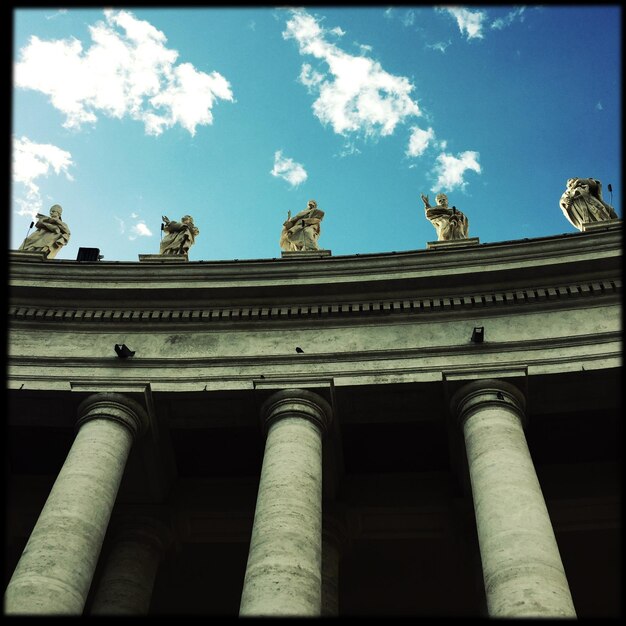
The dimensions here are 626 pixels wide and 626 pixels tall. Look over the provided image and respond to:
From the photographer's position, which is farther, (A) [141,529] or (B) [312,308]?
(B) [312,308]

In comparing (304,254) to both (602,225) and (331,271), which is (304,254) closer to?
(331,271)

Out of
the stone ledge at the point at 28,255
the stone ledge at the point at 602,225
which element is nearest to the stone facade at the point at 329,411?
the stone ledge at the point at 602,225

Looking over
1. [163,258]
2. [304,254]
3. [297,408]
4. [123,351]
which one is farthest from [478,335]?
[163,258]

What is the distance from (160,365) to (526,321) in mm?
11579

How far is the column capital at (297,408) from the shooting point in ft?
73.2

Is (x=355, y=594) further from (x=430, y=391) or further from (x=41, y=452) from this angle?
(x=41, y=452)

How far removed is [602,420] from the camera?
24906mm

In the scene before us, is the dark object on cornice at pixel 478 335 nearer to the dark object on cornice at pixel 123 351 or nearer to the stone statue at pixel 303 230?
the stone statue at pixel 303 230

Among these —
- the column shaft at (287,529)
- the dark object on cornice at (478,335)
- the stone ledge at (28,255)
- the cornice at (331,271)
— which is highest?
the stone ledge at (28,255)

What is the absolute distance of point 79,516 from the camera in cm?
1939

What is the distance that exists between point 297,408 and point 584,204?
13.9 metres

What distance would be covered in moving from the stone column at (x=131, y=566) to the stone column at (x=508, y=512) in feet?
34.7

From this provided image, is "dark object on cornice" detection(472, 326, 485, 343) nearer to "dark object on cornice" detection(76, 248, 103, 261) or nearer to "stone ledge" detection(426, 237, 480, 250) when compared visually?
"stone ledge" detection(426, 237, 480, 250)

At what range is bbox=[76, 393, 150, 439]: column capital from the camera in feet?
73.8
